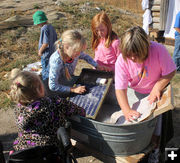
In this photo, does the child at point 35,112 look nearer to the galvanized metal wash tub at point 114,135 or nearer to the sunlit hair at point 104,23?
the galvanized metal wash tub at point 114,135

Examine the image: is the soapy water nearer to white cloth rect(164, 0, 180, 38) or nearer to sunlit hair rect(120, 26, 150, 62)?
sunlit hair rect(120, 26, 150, 62)

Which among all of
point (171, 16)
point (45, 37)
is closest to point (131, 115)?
point (45, 37)

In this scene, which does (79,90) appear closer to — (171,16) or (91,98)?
(91,98)

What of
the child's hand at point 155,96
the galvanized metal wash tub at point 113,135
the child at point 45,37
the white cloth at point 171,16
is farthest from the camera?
the white cloth at point 171,16

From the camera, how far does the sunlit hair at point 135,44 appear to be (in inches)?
61.7

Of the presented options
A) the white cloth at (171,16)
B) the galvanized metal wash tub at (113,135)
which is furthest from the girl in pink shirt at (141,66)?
the white cloth at (171,16)

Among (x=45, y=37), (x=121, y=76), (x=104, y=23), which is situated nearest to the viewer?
(x=121, y=76)

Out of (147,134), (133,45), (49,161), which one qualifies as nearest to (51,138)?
(49,161)

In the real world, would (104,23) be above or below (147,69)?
above

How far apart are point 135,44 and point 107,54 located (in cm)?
108

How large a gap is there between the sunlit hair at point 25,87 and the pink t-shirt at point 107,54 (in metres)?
1.23

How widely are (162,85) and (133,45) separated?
19.1 inches

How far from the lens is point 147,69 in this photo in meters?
1.79

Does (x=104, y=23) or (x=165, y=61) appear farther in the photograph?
(x=104, y=23)
